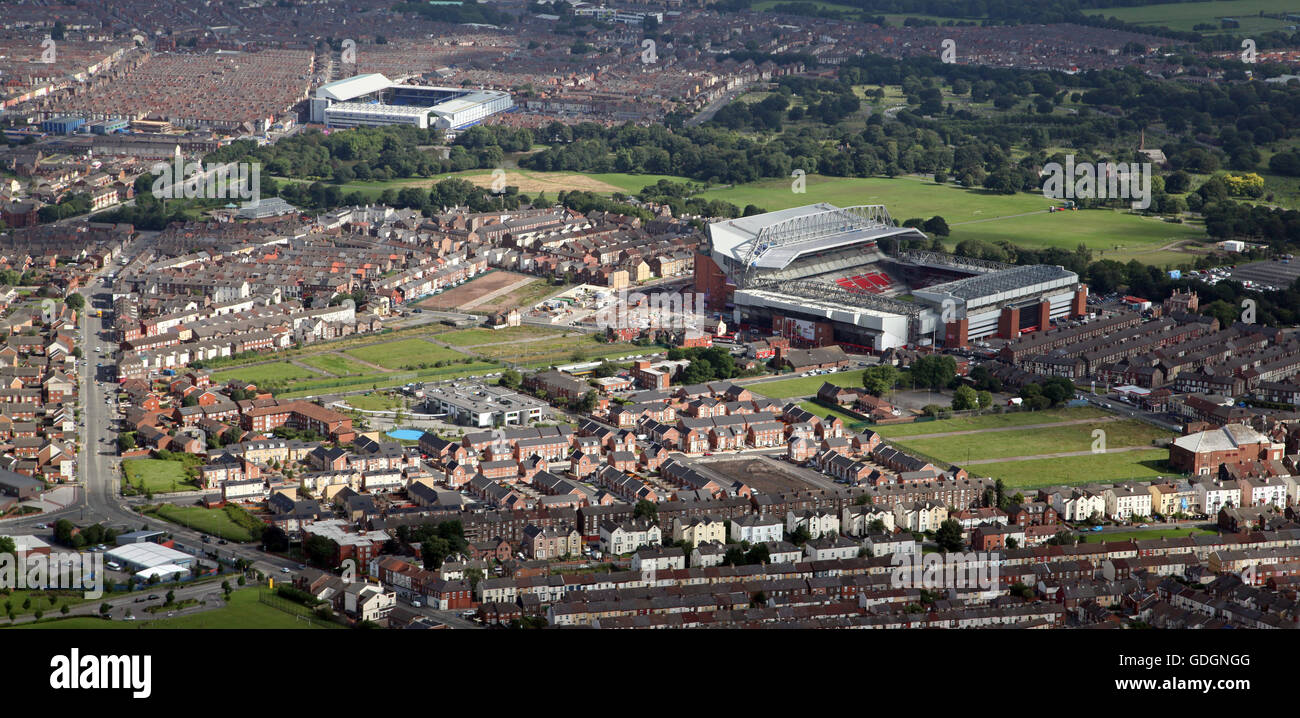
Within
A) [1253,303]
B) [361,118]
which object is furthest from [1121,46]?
[1253,303]

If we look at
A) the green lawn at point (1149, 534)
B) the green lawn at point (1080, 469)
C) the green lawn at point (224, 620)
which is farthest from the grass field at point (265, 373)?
the green lawn at point (1149, 534)

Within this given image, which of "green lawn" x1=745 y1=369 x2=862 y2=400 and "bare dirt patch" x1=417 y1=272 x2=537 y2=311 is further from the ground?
"bare dirt patch" x1=417 y1=272 x2=537 y2=311

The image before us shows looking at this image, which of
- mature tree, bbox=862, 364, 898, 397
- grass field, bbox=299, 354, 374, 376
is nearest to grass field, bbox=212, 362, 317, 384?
grass field, bbox=299, 354, 374, 376

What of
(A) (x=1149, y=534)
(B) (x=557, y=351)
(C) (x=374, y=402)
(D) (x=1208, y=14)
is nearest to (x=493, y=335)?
(B) (x=557, y=351)

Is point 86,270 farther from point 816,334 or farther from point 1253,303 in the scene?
point 1253,303

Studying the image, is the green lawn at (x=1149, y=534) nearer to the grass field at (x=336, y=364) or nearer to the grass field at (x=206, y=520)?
the grass field at (x=206, y=520)

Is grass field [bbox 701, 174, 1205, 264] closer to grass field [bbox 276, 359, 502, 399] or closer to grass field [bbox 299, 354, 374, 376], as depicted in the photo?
grass field [bbox 276, 359, 502, 399]

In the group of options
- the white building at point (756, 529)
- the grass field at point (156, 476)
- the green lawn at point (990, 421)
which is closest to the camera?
the white building at point (756, 529)
